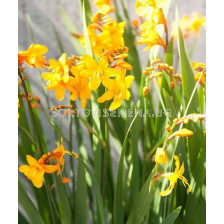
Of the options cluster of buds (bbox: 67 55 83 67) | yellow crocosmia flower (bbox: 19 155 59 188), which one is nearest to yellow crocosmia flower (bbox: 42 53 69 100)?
cluster of buds (bbox: 67 55 83 67)

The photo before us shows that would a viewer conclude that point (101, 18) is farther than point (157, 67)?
Yes

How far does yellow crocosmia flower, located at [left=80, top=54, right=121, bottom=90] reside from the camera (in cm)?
71

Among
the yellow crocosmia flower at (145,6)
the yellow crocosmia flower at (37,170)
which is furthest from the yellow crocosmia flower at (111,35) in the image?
the yellow crocosmia flower at (37,170)

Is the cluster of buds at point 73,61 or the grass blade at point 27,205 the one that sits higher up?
the cluster of buds at point 73,61

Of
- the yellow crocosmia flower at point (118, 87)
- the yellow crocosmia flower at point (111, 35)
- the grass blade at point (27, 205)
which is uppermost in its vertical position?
the yellow crocosmia flower at point (111, 35)

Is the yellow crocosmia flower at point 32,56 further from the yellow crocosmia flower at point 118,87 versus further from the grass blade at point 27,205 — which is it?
the grass blade at point 27,205

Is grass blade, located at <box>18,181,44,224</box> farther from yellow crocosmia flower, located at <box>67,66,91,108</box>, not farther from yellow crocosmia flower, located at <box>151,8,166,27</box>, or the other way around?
yellow crocosmia flower, located at <box>151,8,166,27</box>

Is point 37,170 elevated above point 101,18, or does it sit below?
below

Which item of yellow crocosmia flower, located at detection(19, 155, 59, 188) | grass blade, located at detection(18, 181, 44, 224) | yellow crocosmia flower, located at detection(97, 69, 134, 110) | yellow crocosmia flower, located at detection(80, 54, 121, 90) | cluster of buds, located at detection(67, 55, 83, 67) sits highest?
cluster of buds, located at detection(67, 55, 83, 67)

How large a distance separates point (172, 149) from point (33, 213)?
0.32m

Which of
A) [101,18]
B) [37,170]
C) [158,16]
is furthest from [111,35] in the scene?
[37,170]

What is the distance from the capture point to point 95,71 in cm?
72

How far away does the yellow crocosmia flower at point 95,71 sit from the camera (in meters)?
0.71

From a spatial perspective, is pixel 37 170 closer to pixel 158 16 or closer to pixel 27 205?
pixel 27 205
